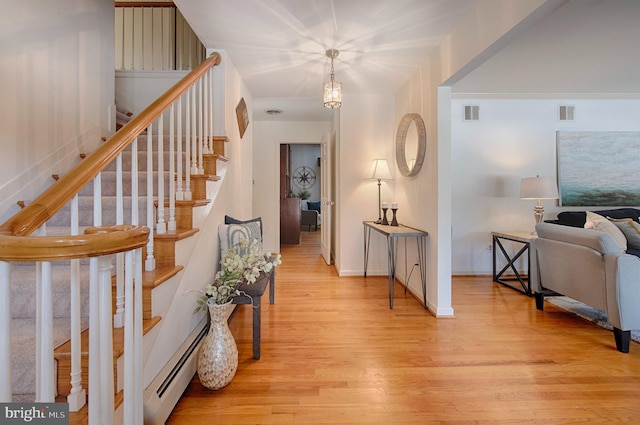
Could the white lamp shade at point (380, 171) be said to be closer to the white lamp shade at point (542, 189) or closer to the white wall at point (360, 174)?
the white wall at point (360, 174)

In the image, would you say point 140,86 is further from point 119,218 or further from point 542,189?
point 542,189

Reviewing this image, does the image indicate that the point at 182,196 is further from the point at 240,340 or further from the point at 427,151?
the point at 427,151

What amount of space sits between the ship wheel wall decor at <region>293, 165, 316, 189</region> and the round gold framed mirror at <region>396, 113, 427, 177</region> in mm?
6546

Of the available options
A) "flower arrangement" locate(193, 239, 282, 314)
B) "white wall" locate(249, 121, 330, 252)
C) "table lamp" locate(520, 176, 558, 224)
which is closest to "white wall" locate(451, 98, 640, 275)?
"table lamp" locate(520, 176, 558, 224)

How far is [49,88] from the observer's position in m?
2.04

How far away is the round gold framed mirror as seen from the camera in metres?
2.76

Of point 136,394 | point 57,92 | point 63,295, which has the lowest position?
Answer: point 136,394

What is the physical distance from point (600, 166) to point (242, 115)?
456cm

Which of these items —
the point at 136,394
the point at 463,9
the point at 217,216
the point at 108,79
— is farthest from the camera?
the point at 108,79

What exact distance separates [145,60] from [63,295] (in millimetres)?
3428

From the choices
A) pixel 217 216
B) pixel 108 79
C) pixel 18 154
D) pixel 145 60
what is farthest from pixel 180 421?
pixel 145 60

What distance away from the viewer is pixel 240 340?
2.12 metres

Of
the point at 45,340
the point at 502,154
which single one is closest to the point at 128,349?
the point at 45,340

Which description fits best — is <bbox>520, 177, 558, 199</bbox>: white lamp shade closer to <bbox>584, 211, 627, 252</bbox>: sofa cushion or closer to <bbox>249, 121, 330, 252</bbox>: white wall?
<bbox>584, 211, 627, 252</bbox>: sofa cushion
